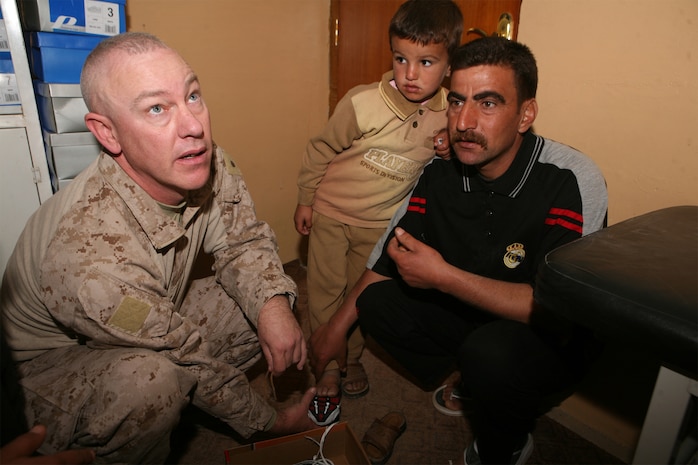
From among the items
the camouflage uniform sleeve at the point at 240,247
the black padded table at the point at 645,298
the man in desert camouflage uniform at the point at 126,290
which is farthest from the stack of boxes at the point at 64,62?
the black padded table at the point at 645,298

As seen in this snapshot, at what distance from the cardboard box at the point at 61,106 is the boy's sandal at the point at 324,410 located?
1238mm

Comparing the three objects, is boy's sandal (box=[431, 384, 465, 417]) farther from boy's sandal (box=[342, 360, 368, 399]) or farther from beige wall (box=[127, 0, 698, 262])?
beige wall (box=[127, 0, 698, 262])

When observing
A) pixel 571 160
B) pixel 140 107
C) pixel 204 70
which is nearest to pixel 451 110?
pixel 571 160

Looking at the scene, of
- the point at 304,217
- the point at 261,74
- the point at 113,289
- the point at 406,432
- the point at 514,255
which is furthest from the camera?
the point at 261,74

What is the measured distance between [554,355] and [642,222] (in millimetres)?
425

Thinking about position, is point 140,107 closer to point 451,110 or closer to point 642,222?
point 451,110

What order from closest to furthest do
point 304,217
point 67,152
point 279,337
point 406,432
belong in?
point 279,337 < point 67,152 < point 406,432 < point 304,217

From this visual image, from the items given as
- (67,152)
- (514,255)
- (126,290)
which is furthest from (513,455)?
(67,152)

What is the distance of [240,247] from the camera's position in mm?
1453

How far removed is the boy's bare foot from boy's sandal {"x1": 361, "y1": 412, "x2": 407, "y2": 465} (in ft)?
0.61

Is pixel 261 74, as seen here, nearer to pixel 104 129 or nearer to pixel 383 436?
pixel 104 129

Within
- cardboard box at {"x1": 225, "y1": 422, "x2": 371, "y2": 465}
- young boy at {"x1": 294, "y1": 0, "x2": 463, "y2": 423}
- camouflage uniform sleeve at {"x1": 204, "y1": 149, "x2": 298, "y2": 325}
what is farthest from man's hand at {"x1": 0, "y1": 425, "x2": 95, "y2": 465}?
young boy at {"x1": 294, "y1": 0, "x2": 463, "y2": 423}

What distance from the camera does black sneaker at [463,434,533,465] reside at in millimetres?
1382

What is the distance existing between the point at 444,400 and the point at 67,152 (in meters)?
1.59
